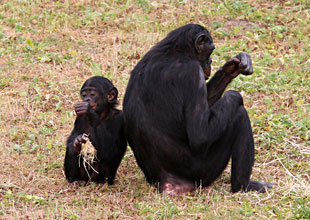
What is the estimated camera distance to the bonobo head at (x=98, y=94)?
22.3 ft

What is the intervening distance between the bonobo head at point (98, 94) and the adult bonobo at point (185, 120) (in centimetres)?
44

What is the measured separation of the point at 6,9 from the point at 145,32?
3.17 meters

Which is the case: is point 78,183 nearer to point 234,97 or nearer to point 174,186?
→ point 174,186

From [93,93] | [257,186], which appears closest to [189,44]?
[93,93]

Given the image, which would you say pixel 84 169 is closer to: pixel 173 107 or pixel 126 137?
pixel 126 137

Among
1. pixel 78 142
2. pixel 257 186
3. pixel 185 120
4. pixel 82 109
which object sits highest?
pixel 82 109

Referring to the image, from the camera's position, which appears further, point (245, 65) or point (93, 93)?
point (93, 93)

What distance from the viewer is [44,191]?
22.3 ft

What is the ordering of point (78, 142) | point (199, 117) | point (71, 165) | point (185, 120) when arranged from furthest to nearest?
point (71, 165)
point (78, 142)
point (185, 120)
point (199, 117)

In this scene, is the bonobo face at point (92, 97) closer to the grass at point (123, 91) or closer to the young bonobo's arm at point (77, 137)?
the young bonobo's arm at point (77, 137)

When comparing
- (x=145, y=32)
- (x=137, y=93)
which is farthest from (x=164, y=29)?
(x=137, y=93)

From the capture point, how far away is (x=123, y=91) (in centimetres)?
972

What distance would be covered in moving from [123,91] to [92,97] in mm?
2918

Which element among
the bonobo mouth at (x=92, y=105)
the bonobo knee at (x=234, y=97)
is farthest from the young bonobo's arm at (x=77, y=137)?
the bonobo knee at (x=234, y=97)
